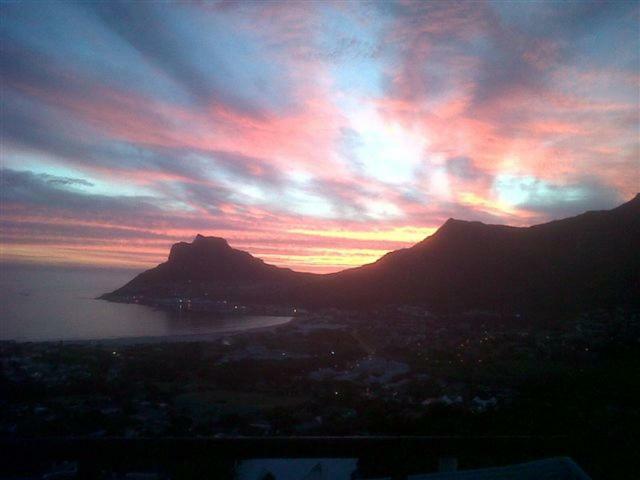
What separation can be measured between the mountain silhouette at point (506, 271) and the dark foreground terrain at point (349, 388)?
253 centimetres

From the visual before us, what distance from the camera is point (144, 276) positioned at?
106 feet

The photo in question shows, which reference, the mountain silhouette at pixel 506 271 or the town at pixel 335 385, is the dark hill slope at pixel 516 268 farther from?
the town at pixel 335 385

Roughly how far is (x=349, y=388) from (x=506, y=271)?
11.8 m

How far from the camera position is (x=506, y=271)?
675 inches

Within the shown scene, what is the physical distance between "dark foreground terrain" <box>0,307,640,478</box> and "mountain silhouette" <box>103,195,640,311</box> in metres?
2.53

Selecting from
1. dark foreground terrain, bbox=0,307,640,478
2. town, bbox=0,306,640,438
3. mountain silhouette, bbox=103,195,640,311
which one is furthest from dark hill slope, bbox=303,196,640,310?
dark foreground terrain, bbox=0,307,640,478

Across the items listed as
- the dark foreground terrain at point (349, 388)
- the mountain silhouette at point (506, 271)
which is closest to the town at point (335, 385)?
the dark foreground terrain at point (349, 388)

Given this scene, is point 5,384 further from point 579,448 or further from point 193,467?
point 579,448

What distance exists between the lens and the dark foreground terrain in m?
4.47

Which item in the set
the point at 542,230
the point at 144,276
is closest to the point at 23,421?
the point at 542,230

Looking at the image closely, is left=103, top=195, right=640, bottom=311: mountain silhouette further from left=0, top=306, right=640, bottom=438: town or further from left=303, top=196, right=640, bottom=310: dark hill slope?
left=0, top=306, right=640, bottom=438: town

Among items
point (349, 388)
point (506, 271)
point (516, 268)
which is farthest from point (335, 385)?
point (516, 268)

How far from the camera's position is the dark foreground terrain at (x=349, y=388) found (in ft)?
14.7

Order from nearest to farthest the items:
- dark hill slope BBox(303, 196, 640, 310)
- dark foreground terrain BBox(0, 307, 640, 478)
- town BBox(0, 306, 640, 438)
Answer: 1. dark foreground terrain BBox(0, 307, 640, 478)
2. town BBox(0, 306, 640, 438)
3. dark hill slope BBox(303, 196, 640, 310)
